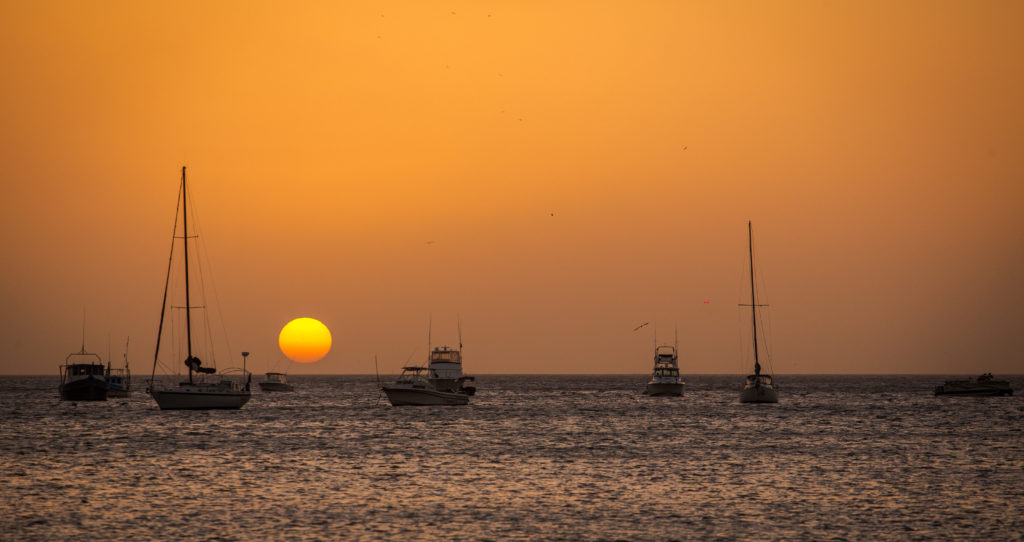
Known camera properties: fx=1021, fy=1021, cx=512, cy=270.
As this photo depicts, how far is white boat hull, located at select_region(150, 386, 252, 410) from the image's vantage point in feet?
304

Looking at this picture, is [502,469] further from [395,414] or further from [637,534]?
[395,414]

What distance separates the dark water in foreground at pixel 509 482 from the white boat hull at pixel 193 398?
9.10 meters

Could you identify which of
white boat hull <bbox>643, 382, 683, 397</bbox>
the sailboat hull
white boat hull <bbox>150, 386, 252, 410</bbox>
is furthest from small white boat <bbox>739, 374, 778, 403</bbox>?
the sailboat hull

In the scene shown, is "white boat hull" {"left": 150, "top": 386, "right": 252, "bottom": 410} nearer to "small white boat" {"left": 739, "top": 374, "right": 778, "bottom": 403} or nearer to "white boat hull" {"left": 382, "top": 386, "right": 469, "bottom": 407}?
"white boat hull" {"left": 382, "top": 386, "right": 469, "bottom": 407}

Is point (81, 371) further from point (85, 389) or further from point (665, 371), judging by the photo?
point (665, 371)

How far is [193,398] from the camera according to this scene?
93500mm

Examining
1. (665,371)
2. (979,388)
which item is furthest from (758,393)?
(979,388)

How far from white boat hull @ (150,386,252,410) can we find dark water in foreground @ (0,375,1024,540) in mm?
9101

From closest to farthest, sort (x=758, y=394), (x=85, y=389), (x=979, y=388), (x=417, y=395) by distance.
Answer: (x=417, y=395)
(x=758, y=394)
(x=85, y=389)
(x=979, y=388)

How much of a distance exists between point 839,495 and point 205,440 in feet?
144

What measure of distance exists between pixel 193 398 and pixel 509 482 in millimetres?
56589

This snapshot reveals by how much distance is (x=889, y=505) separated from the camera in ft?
124

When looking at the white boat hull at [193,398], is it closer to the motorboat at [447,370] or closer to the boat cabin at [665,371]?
the motorboat at [447,370]

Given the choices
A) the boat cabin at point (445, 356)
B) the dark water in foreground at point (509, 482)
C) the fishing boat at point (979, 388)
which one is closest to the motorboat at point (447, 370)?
the boat cabin at point (445, 356)
